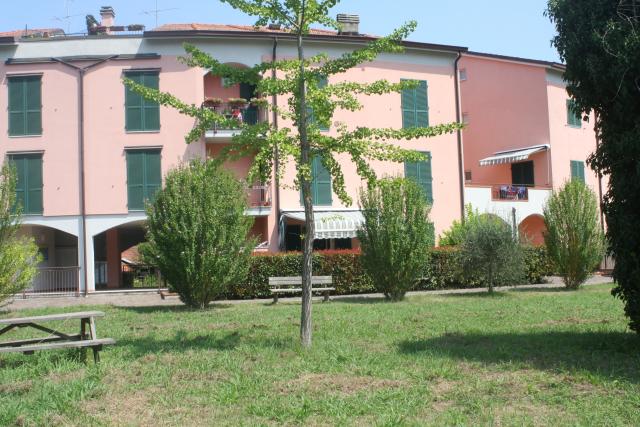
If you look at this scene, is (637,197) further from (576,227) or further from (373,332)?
(576,227)

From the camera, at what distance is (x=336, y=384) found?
292 inches

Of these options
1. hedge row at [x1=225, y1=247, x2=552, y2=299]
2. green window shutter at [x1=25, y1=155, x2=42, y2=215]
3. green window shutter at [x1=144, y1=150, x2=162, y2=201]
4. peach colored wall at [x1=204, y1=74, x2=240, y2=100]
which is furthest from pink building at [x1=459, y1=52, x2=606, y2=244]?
green window shutter at [x1=25, y1=155, x2=42, y2=215]

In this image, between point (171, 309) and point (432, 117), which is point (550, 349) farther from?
point (432, 117)

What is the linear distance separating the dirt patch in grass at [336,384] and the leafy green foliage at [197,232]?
9.30 meters

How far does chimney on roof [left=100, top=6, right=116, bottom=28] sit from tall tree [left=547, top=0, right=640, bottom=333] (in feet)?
74.7

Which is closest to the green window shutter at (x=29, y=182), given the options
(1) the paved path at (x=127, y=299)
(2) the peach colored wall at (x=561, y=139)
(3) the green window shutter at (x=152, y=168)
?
(1) the paved path at (x=127, y=299)

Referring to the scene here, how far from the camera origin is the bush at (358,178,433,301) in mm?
18797

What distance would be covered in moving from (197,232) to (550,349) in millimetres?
9762

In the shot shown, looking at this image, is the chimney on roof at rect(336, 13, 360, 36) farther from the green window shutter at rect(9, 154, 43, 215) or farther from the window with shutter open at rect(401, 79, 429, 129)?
the green window shutter at rect(9, 154, 43, 215)

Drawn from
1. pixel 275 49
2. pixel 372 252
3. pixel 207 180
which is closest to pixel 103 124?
pixel 275 49

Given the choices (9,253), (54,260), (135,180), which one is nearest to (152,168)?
(135,180)

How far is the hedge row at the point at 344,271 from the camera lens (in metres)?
21.8

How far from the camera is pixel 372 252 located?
1923 cm

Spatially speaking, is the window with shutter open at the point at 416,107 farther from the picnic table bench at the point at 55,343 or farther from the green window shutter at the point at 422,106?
the picnic table bench at the point at 55,343
